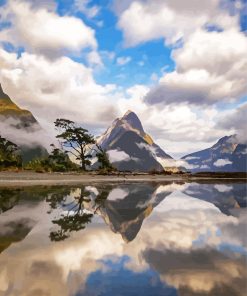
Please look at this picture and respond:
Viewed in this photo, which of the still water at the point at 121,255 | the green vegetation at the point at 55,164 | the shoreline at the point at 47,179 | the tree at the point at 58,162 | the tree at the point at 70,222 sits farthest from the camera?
the tree at the point at 58,162

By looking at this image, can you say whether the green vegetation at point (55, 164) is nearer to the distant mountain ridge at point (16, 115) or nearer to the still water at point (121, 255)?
the still water at point (121, 255)

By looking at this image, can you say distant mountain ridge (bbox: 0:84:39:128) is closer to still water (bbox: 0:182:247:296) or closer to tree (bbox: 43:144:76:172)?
tree (bbox: 43:144:76:172)

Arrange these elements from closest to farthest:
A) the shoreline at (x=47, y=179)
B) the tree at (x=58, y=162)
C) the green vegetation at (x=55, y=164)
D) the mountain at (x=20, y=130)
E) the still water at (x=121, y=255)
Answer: the still water at (x=121, y=255), the shoreline at (x=47, y=179), the green vegetation at (x=55, y=164), the tree at (x=58, y=162), the mountain at (x=20, y=130)

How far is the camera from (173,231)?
10562 mm

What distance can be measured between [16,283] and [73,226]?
18.8 ft

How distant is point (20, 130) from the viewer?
18725cm

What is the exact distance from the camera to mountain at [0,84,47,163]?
588ft

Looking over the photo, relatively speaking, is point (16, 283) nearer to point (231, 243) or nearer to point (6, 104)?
point (231, 243)

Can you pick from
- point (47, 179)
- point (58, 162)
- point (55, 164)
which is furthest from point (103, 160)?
point (47, 179)

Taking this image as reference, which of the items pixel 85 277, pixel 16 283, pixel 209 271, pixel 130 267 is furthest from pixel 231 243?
pixel 16 283

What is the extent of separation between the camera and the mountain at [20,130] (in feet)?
588

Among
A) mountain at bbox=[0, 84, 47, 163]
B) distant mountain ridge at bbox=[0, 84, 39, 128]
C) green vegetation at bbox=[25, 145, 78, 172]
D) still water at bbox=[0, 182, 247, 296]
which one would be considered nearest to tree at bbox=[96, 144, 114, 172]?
green vegetation at bbox=[25, 145, 78, 172]

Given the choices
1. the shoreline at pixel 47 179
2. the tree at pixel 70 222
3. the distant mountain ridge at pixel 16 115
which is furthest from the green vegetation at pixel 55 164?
the distant mountain ridge at pixel 16 115

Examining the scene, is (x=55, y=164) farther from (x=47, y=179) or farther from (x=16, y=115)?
(x=16, y=115)
